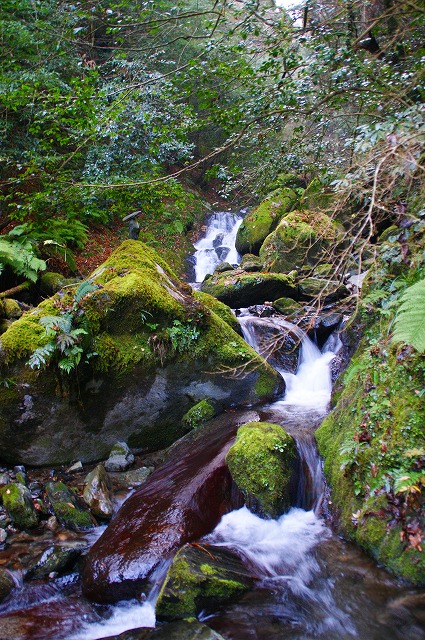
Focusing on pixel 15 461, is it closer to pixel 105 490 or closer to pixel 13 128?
pixel 105 490

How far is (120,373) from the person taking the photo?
583 centimetres

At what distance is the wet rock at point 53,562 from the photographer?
→ 376 centimetres

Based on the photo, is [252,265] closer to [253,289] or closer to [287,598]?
[253,289]

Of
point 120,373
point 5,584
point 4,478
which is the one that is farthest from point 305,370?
point 5,584

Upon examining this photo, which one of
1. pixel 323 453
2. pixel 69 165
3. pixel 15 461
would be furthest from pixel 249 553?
pixel 69 165

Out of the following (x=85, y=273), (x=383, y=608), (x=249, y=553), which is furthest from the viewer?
(x=85, y=273)

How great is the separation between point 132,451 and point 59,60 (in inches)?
403

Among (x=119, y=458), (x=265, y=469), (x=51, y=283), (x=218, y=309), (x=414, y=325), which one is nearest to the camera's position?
(x=414, y=325)

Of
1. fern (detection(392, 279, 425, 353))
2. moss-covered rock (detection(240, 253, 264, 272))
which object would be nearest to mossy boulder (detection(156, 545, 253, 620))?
fern (detection(392, 279, 425, 353))

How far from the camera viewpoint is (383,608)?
9.72 feet

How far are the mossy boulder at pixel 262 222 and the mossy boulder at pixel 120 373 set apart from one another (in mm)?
9114

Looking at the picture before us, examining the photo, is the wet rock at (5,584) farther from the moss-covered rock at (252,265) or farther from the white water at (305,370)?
the moss-covered rock at (252,265)

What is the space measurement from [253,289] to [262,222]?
5662 mm

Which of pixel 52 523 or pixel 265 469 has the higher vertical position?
pixel 265 469
